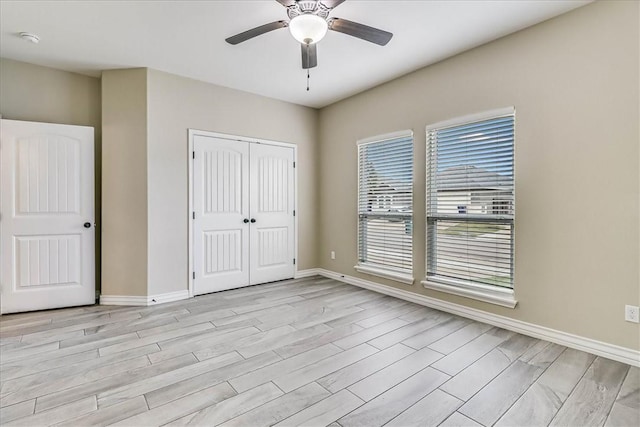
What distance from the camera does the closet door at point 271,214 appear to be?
457 cm

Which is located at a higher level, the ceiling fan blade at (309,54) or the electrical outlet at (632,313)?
the ceiling fan blade at (309,54)

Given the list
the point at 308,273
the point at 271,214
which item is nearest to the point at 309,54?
→ the point at 271,214

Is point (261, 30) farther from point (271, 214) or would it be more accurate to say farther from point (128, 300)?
point (128, 300)

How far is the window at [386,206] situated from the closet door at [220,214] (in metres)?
1.72

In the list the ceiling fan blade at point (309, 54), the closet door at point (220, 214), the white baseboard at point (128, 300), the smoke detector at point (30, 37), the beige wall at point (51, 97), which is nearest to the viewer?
the ceiling fan blade at point (309, 54)

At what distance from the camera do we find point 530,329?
2.78 m

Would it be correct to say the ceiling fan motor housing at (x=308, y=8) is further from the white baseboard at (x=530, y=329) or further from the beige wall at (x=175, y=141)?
the white baseboard at (x=530, y=329)

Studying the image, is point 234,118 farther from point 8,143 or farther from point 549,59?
point 549,59

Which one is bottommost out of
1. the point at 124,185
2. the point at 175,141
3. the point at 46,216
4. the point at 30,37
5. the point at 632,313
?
the point at 632,313

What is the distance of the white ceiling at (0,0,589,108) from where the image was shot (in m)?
2.50

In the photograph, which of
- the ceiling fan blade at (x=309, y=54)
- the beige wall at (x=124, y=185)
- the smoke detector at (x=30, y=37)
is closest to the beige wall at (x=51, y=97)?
the beige wall at (x=124, y=185)

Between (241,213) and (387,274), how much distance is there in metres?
2.22

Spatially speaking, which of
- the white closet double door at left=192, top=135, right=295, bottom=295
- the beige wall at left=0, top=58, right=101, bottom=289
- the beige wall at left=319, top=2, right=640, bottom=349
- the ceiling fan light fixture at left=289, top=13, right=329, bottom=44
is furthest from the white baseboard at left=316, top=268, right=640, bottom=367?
the beige wall at left=0, top=58, right=101, bottom=289

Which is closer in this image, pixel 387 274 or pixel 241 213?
pixel 387 274
